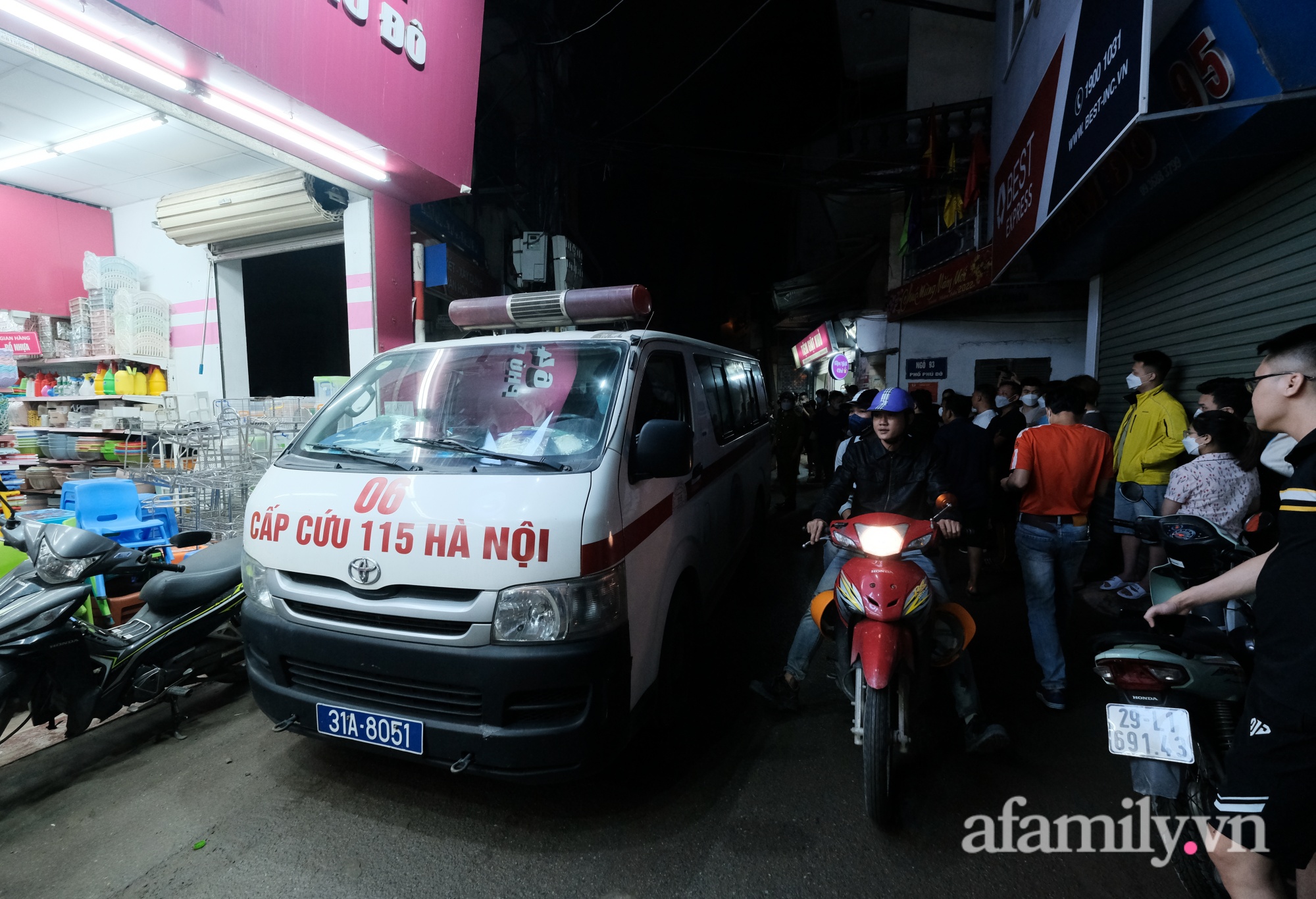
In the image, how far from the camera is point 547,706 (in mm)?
2357

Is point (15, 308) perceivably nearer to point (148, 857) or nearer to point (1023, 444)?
point (148, 857)

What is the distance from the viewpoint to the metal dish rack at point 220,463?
214 inches

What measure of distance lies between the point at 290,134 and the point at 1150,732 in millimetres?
6164

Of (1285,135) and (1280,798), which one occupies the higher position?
(1285,135)

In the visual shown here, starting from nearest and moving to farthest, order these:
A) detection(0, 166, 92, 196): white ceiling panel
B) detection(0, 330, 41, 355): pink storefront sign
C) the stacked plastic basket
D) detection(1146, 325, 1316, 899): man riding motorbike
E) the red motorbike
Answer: detection(1146, 325, 1316, 899): man riding motorbike → the red motorbike → detection(0, 166, 92, 196): white ceiling panel → detection(0, 330, 41, 355): pink storefront sign → the stacked plastic basket

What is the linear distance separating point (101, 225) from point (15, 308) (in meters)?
1.38

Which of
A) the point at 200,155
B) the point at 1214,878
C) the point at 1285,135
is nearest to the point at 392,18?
the point at 200,155

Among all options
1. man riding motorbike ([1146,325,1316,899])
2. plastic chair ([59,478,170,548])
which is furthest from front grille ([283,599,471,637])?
plastic chair ([59,478,170,548])

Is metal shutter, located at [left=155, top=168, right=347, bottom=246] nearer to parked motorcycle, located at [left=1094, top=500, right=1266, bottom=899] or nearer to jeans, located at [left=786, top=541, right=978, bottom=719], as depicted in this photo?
jeans, located at [left=786, top=541, right=978, bottom=719]

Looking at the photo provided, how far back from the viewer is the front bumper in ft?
7.55

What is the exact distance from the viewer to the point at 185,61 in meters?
3.70

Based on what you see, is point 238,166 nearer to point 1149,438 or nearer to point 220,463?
point 220,463

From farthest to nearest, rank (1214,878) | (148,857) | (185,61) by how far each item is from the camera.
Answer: (185,61)
(148,857)
(1214,878)

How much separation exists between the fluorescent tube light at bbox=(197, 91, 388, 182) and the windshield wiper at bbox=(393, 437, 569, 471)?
3085mm
